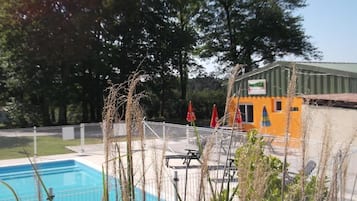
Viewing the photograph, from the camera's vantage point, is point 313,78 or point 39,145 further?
point 39,145

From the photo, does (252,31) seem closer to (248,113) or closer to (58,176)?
(248,113)

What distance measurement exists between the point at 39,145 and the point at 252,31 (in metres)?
20.7

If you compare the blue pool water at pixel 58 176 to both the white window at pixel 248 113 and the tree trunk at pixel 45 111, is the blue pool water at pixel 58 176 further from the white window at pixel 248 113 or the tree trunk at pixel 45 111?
the tree trunk at pixel 45 111

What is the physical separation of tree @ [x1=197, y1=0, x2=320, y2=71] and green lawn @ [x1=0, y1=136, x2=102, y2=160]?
18.1 meters

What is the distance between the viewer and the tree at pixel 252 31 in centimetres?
3247

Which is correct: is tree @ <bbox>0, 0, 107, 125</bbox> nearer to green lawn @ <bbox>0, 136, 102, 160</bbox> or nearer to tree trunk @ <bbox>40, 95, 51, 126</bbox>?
tree trunk @ <bbox>40, 95, 51, 126</bbox>

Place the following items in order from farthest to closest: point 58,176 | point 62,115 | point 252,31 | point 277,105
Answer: point 252,31 → point 62,115 → point 277,105 → point 58,176

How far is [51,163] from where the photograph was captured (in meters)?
13.3

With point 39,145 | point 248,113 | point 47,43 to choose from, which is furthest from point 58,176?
point 47,43

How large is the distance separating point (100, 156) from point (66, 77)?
44.6ft

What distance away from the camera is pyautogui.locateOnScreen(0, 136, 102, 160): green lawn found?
48.7 feet

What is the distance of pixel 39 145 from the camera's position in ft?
56.0

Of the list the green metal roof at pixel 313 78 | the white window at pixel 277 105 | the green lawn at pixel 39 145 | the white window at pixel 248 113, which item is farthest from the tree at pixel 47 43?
the white window at pixel 277 105

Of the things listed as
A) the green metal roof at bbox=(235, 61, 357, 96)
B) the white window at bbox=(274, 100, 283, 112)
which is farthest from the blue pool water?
the white window at bbox=(274, 100, 283, 112)
